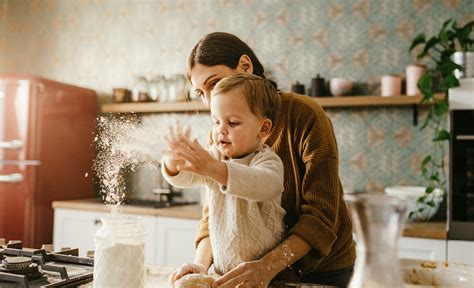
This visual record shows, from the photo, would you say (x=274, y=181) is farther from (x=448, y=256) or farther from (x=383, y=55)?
(x=383, y=55)

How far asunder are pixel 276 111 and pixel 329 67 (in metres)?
2.45

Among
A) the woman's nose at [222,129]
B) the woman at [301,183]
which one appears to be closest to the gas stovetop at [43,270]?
the woman at [301,183]

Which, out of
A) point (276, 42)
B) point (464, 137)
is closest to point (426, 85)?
point (464, 137)

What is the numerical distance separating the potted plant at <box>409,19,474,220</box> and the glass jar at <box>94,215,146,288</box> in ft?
7.23

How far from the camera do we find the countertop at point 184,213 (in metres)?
2.63

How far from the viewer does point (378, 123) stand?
3424mm

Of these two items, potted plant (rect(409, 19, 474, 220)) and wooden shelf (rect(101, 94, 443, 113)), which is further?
wooden shelf (rect(101, 94, 443, 113))

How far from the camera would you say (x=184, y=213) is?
308 centimetres

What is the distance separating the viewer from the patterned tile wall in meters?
3.38

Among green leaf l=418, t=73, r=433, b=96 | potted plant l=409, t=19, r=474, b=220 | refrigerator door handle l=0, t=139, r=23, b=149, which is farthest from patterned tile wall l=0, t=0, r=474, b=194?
refrigerator door handle l=0, t=139, r=23, b=149

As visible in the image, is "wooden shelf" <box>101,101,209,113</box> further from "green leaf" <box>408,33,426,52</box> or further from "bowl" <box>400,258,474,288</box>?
"bowl" <box>400,258,474,288</box>

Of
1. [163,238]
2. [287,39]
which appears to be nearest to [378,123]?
[287,39]

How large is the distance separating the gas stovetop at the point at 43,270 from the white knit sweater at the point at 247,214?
35cm

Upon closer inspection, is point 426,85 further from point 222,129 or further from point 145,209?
point 222,129
